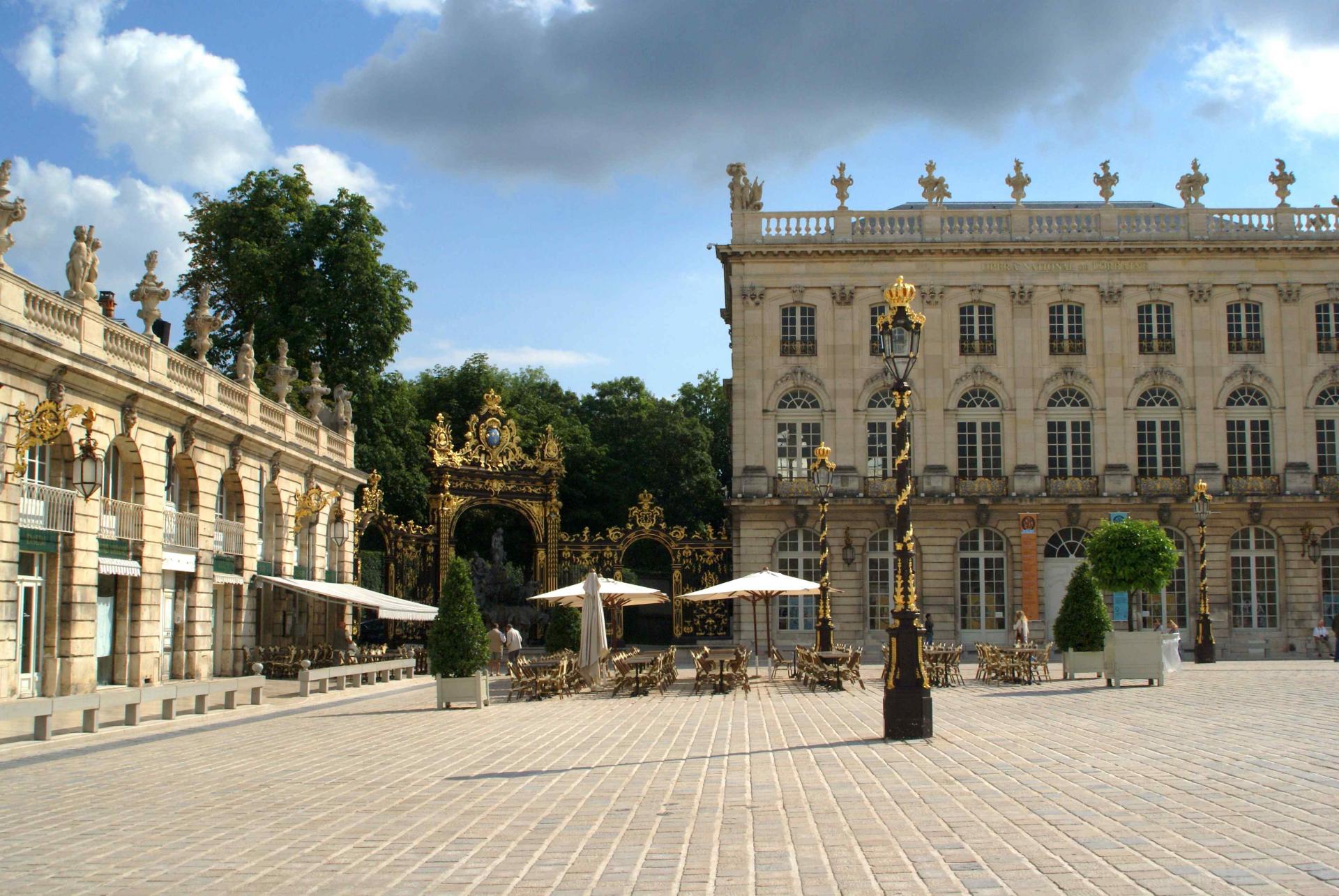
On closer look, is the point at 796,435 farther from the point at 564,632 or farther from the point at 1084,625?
the point at 1084,625

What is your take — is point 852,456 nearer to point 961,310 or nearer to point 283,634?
point 961,310

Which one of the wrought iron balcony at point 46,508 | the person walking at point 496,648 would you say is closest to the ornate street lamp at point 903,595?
the wrought iron balcony at point 46,508

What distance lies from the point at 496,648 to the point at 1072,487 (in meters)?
20.1

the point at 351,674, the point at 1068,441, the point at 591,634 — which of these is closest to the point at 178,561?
the point at 351,674

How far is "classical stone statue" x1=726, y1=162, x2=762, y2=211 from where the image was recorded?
149 feet

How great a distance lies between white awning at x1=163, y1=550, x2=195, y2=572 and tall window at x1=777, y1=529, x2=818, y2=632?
2176 centimetres

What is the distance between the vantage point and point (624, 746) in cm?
1570

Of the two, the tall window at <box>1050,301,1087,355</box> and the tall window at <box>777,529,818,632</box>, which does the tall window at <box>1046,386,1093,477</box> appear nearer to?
the tall window at <box>1050,301,1087,355</box>

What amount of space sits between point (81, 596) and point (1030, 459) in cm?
3128

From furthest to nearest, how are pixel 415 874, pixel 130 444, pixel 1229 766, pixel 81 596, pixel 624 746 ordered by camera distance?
pixel 130 444 < pixel 81 596 < pixel 624 746 < pixel 1229 766 < pixel 415 874

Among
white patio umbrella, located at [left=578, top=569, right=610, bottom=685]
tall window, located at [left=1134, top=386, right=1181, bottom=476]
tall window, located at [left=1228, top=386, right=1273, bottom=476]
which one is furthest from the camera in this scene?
tall window, located at [left=1134, top=386, right=1181, bottom=476]

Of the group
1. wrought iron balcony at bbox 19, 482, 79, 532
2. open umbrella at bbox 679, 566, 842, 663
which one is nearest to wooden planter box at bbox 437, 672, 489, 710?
wrought iron balcony at bbox 19, 482, 79, 532

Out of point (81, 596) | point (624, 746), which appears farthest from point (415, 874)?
point (81, 596)

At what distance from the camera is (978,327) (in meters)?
45.6
